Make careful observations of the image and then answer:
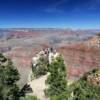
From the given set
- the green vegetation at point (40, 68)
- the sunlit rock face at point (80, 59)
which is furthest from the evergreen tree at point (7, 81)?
the sunlit rock face at point (80, 59)

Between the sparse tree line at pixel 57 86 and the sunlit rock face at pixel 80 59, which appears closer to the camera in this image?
the sparse tree line at pixel 57 86

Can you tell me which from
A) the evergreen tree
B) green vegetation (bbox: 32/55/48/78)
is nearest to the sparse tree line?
the evergreen tree

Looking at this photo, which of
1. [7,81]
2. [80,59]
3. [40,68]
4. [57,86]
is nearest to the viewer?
[7,81]

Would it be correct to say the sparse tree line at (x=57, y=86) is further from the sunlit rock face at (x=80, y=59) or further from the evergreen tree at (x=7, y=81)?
the sunlit rock face at (x=80, y=59)

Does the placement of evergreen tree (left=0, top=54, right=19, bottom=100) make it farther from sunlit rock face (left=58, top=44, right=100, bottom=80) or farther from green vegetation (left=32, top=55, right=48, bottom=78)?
sunlit rock face (left=58, top=44, right=100, bottom=80)

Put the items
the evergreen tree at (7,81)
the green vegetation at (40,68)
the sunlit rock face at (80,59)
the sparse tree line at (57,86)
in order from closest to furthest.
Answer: the sparse tree line at (57,86) < the evergreen tree at (7,81) < the green vegetation at (40,68) < the sunlit rock face at (80,59)

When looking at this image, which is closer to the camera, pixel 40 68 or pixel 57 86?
pixel 57 86

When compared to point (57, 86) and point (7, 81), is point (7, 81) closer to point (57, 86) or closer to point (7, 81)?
point (7, 81)

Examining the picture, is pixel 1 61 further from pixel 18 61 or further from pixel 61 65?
pixel 18 61

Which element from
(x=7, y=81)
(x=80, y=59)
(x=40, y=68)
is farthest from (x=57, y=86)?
(x=80, y=59)

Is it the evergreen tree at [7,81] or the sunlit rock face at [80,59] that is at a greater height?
the evergreen tree at [7,81]

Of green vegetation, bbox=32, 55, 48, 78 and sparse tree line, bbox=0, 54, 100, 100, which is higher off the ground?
sparse tree line, bbox=0, 54, 100, 100

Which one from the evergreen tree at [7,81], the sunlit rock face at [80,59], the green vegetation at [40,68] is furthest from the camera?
the sunlit rock face at [80,59]
